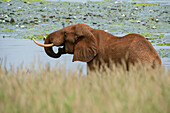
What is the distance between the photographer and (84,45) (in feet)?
28.2

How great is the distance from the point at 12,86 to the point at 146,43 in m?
2.95

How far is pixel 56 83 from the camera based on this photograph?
20.5 feet

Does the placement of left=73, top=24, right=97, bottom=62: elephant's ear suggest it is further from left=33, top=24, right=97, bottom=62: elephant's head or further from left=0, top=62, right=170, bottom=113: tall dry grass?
left=0, top=62, right=170, bottom=113: tall dry grass

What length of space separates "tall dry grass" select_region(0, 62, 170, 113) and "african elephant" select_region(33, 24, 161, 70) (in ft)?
4.14

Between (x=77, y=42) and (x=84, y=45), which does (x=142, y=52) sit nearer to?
(x=84, y=45)

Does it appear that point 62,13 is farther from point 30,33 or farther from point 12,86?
point 12,86

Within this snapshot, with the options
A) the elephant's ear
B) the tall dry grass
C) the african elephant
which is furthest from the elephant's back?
the tall dry grass

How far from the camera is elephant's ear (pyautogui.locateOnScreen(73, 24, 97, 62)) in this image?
27.9 feet

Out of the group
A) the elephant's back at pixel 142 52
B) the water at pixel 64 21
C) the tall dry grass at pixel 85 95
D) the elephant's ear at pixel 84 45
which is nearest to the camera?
the tall dry grass at pixel 85 95

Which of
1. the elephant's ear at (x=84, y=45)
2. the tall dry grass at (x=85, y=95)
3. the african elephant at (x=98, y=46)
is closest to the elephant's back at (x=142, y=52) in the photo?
the african elephant at (x=98, y=46)

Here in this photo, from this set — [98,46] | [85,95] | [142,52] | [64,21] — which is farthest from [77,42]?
[64,21]

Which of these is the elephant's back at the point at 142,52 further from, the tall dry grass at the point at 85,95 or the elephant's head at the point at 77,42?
the tall dry grass at the point at 85,95

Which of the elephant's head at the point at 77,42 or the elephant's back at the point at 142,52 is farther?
the elephant's head at the point at 77,42

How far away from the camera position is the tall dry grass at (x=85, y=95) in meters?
5.13
